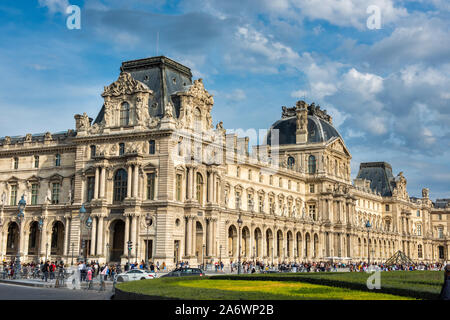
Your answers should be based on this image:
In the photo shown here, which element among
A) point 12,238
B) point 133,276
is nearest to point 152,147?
point 133,276

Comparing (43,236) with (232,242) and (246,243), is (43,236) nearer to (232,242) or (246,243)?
(232,242)

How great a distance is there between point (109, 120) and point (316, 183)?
48149 millimetres

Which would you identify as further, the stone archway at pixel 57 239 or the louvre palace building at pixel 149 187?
the stone archway at pixel 57 239

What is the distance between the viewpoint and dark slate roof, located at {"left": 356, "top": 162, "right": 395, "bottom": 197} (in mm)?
136750

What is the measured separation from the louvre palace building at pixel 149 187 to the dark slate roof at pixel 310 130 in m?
13.4

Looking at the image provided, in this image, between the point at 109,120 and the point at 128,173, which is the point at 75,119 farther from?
the point at 128,173

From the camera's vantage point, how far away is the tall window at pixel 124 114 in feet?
209

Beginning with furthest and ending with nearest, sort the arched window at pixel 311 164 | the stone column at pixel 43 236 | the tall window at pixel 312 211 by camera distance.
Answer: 1. the arched window at pixel 311 164
2. the tall window at pixel 312 211
3. the stone column at pixel 43 236

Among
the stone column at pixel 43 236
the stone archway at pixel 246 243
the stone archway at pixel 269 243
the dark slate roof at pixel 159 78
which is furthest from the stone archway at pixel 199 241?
the stone archway at pixel 269 243

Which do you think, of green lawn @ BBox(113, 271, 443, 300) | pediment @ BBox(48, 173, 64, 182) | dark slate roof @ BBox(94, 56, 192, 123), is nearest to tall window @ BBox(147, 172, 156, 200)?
dark slate roof @ BBox(94, 56, 192, 123)

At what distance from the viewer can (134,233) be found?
5956cm

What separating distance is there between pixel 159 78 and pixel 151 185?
1345cm

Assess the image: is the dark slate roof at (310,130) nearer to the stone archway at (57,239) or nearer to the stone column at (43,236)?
the stone archway at (57,239)
